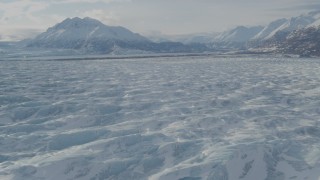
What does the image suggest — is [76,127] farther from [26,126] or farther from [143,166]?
[143,166]

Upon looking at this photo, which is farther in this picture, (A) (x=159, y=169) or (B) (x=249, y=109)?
(B) (x=249, y=109)

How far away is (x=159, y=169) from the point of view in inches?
596

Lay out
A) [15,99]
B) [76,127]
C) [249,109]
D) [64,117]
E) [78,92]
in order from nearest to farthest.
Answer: [76,127] < [64,117] < [249,109] < [15,99] < [78,92]

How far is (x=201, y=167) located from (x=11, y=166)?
22.4 feet

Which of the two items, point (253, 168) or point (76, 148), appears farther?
point (76, 148)

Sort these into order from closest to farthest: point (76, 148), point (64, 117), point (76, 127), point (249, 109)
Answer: point (76, 148), point (76, 127), point (64, 117), point (249, 109)

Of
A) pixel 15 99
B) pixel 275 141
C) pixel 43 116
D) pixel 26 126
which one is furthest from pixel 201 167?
pixel 15 99

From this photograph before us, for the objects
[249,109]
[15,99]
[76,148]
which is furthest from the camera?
[15,99]

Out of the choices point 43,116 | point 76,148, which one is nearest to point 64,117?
point 43,116

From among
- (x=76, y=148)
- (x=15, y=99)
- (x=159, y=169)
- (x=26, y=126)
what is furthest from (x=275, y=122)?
(x=15, y=99)

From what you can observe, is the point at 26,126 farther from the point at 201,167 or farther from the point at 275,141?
the point at 275,141

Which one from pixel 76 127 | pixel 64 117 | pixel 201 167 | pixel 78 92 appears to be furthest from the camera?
pixel 78 92

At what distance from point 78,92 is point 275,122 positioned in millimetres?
19052

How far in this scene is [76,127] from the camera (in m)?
21.6
